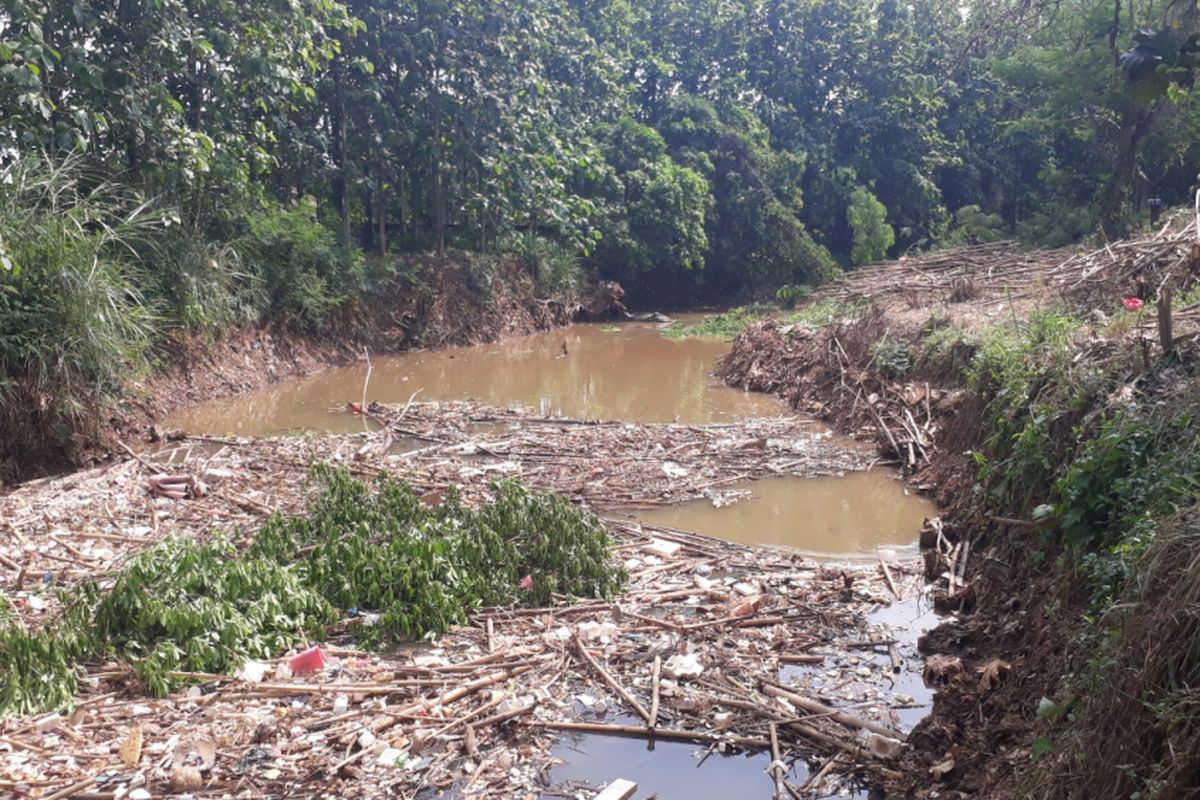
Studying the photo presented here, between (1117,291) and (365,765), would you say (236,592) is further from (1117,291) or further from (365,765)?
(1117,291)

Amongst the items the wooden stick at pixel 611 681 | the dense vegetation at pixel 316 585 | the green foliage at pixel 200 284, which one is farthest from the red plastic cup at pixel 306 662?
the green foliage at pixel 200 284

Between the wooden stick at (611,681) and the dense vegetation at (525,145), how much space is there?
3.99m

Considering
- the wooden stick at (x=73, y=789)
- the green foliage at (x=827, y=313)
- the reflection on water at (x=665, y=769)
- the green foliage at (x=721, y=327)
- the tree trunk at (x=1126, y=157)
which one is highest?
the tree trunk at (x=1126, y=157)

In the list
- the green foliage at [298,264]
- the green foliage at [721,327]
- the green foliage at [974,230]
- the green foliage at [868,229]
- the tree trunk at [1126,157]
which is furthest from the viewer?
the green foliage at [868,229]

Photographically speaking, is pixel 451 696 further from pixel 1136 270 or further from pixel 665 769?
pixel 1136 270

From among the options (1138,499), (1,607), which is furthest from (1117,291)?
(1,607)

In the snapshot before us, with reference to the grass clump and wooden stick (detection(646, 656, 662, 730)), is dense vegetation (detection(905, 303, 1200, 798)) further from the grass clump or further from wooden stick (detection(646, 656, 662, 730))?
the grass clump

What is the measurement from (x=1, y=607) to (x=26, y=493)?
12.1 feet

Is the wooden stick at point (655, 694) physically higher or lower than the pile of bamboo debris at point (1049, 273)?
lower

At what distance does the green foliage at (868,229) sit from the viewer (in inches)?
973

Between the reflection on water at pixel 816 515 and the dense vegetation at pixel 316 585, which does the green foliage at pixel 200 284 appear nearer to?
the dense vegetation at pixel 316 585

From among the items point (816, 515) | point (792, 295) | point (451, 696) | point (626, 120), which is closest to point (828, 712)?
point (451, 696)

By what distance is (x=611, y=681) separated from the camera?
15.5ft

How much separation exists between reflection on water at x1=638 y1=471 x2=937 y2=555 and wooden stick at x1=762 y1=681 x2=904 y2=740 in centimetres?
278
